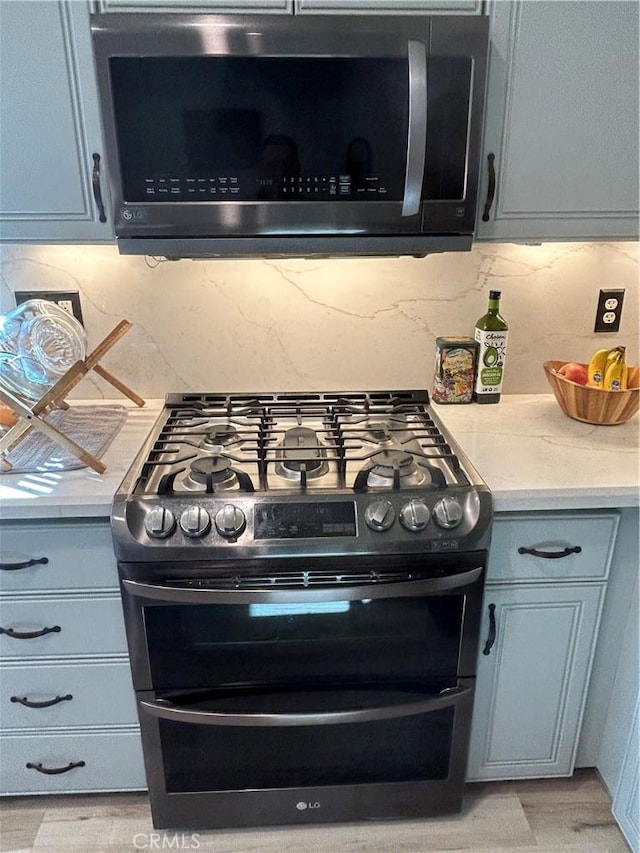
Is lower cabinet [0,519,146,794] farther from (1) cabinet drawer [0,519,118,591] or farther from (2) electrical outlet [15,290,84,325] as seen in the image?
(2) electrical outlet [15,290,84,325]

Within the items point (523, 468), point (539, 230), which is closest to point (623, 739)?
point (523, 468)

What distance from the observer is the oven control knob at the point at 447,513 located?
4.12 feet

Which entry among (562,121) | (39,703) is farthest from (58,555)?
(562,121)

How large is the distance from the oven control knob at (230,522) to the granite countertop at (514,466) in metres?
0.23

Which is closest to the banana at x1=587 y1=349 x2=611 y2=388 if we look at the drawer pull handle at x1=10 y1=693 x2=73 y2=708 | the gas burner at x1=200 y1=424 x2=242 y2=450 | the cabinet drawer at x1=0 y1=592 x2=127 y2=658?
the gas burner at x1=200 y1=424 x2=242 y2=450

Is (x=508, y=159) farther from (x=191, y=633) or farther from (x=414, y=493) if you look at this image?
(x=191, y=633)

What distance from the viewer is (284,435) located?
1.50 m

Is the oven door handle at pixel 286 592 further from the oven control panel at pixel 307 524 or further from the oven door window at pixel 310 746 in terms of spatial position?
the oven door window at pixel 310 746

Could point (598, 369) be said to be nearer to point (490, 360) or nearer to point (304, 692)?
point (490, 360)

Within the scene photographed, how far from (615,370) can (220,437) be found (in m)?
A: 0.96

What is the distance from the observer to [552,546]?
1374 mm

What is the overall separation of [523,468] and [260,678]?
72 cm

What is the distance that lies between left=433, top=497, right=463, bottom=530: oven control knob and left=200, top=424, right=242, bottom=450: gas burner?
48 centimetres

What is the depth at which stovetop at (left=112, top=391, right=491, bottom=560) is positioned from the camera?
1228 mm
